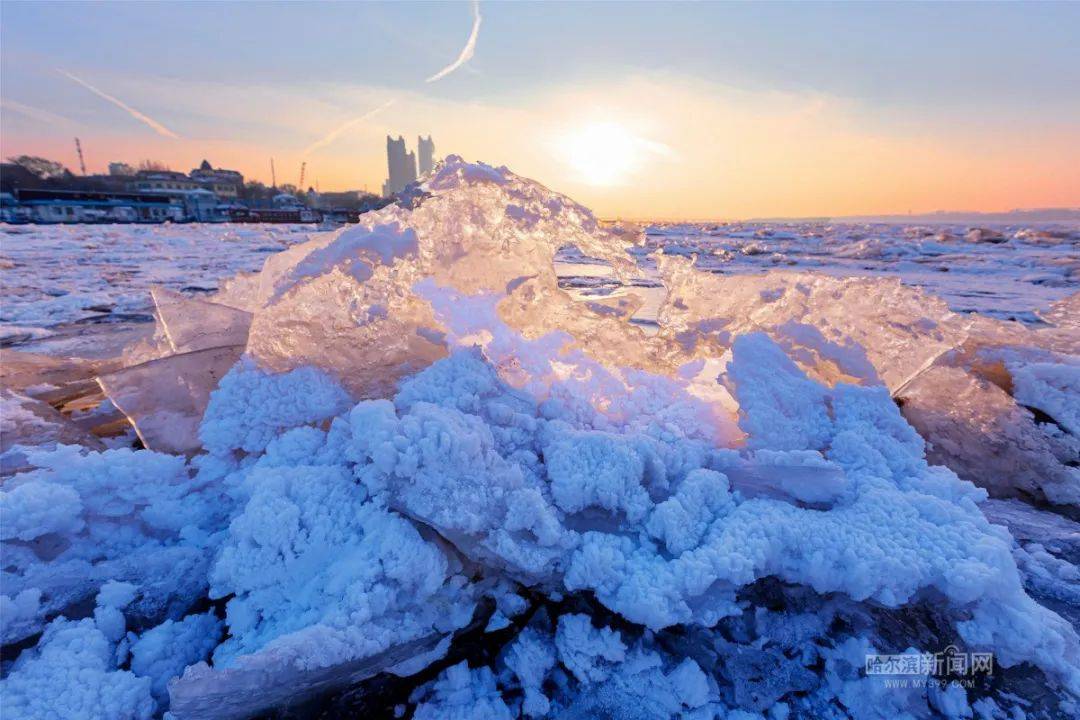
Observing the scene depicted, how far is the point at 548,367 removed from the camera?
5.85 ft

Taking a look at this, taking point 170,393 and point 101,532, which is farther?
point 170,393

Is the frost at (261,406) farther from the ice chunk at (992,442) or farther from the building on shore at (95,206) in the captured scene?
the building on shore at (95,206)

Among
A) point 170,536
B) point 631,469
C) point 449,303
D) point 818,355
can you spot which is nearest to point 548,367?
point 449,303

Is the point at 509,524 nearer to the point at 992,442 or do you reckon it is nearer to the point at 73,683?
the point at 73,683

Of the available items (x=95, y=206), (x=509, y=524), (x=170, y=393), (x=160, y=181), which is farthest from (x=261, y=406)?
(x=160, y=181)

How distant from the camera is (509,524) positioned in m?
1.17

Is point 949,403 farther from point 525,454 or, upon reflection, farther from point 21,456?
point 21,456

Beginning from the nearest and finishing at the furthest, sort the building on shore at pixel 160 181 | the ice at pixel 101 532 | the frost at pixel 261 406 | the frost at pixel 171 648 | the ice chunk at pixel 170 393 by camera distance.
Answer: the frost at pixel 171 648
the ice at pixel 101 532
the frost at pixel 261 406
the ice chunk at pixel 170 393
the building on shore at pixel 160 181

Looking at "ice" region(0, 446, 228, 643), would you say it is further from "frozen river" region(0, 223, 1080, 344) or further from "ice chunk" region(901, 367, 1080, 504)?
"ice chunk" region(901, 367, 1080, 504)

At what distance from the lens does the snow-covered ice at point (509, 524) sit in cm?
103

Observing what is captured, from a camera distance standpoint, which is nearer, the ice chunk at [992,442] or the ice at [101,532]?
the ice at [101,532]

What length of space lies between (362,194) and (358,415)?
81.2 m

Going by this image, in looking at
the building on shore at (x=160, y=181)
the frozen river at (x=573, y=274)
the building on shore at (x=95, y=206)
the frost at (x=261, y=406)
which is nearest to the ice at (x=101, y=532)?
the frost at (x=261, y=406)

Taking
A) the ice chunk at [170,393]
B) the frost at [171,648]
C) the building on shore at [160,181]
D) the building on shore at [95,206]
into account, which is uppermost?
the building on shore at [160,181]
